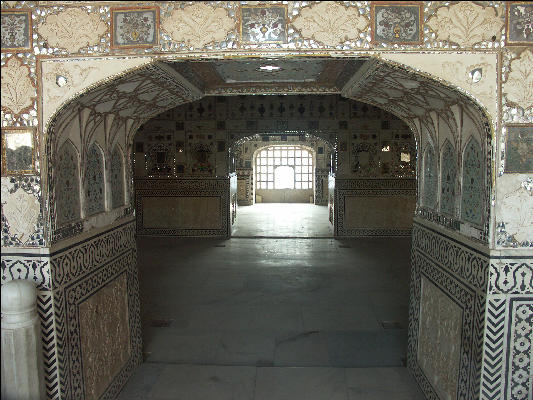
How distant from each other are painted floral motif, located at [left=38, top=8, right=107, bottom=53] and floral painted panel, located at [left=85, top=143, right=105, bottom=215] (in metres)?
0.73

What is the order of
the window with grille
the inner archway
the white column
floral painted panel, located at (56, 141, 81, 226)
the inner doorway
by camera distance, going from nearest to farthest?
the white column → the inner archway → floral painted panel, located at (56, 141, 81, 226) → the inner doorway → the window with grille

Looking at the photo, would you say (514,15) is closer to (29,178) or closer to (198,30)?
(198,30)

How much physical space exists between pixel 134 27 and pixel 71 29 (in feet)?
1.00

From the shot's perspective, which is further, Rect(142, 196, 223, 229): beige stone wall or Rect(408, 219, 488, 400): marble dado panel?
Rect(142, 196, 223, 229): beige stone wall

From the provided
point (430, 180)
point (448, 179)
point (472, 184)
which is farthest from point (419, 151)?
point (472, 184)

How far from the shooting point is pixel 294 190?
48.8 feet

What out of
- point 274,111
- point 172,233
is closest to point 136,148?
point 172,233

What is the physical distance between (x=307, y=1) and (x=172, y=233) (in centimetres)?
686

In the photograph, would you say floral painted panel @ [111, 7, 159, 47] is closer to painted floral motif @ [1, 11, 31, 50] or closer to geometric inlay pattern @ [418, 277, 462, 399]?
painted floral motif @ [1, 11, 31, 50]

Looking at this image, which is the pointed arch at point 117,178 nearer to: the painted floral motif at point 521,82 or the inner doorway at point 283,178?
the painted floral motif at point 521,82

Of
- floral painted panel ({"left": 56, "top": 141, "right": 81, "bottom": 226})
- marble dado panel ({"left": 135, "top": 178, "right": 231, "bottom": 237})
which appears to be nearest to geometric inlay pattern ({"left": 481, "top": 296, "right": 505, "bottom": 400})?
floral painted panel ({"left": 56, "top": 141, "right": 81, "bottom": 226})

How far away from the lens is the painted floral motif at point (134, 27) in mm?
2198

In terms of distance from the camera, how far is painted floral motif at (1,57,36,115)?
87.2 inches

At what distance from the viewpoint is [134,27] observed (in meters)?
2.20
